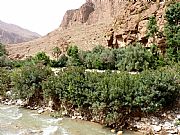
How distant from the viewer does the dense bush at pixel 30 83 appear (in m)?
25.3

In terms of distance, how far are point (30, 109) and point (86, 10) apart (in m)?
108

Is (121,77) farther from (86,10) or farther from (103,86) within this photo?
(86,10)

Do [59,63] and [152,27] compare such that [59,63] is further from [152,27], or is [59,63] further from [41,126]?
[41,126]

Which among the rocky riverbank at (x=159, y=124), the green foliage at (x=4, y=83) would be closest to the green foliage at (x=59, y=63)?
the green foliage at (x=4, y=83)

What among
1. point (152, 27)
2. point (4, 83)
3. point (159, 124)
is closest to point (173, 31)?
point (152, 27)

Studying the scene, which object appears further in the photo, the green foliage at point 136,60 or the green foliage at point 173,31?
the green foliage at point 173,31

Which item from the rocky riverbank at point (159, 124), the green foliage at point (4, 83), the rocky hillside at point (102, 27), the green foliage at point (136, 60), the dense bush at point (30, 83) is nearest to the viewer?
the rocky riverbank at point (159, 124)

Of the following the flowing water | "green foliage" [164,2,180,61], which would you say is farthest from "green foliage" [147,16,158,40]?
the flowing water

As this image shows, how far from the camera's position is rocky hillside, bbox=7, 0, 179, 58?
46.3 metres

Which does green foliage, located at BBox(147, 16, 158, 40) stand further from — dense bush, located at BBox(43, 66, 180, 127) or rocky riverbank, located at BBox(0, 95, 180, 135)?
rocky riverbank, located at BBox(0, 95, 180, 135)

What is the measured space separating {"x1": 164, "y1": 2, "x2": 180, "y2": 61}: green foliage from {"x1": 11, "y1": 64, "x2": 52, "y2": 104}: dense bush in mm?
17880

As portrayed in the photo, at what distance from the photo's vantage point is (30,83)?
2562 cm

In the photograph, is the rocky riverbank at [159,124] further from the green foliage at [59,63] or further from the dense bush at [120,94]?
the green foliage at [59,63]

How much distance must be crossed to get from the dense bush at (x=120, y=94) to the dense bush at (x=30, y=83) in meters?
4.33
